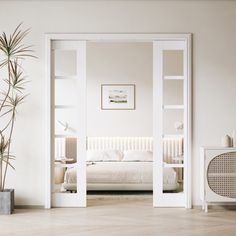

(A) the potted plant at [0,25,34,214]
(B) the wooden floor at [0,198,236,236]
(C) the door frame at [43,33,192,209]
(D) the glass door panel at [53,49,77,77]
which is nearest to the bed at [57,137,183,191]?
(C) the door frame at [43,33,192,209]

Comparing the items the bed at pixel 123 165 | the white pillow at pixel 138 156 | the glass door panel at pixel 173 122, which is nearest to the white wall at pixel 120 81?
the bed at pixel 123 165

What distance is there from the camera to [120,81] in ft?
31.1

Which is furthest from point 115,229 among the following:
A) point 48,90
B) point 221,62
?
point 221,62

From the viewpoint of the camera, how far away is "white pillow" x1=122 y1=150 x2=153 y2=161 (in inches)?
337

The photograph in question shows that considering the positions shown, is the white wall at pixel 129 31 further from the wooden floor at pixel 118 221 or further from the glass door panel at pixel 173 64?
the wooden floor at pixel 118 221

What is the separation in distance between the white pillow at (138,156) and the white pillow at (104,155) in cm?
15

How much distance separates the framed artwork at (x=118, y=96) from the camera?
947cm

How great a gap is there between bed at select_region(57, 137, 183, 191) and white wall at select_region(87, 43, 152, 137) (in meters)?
0.23

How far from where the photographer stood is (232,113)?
21.5 feet

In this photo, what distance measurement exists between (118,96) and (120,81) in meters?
0.29

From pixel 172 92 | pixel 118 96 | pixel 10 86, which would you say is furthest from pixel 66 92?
pixel 118 96

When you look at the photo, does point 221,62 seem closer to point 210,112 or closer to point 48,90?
point 210,112

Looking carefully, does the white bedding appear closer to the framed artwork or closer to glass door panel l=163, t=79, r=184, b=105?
glass door panel l=163, t=79, r=184, b=105

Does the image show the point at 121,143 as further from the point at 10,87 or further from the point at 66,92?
the point at 10,87
